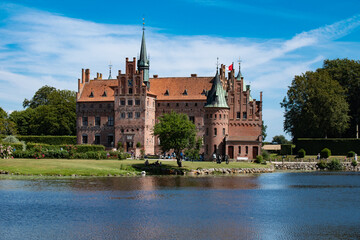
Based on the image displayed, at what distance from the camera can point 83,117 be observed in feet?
288

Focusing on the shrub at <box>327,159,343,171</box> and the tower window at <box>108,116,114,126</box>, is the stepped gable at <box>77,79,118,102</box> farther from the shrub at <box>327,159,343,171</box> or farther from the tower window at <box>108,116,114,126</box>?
the shrub at <box>327,159,343,171</box>

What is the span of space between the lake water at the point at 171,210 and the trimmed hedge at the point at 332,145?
126 ft

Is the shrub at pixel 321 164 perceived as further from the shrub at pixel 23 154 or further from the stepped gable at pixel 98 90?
the shrub at pixel 23 154

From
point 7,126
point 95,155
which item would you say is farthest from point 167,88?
point 7,126

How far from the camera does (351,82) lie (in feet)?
275

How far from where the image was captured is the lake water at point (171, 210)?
22922mm

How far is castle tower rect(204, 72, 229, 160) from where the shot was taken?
239 feet

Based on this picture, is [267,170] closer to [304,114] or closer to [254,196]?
[304,114]

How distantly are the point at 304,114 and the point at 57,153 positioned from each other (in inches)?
1559

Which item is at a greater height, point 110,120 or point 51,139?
point 110,120

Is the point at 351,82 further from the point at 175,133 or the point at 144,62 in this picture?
the point at 175,133

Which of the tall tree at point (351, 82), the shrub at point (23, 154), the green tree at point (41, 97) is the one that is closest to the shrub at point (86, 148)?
the shrub at point (23, 154)

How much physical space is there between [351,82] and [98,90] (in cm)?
4156

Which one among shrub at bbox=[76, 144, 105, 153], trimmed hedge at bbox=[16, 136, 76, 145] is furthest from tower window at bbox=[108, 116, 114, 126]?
shrub at bbox=[76, 144, 105, 153]
